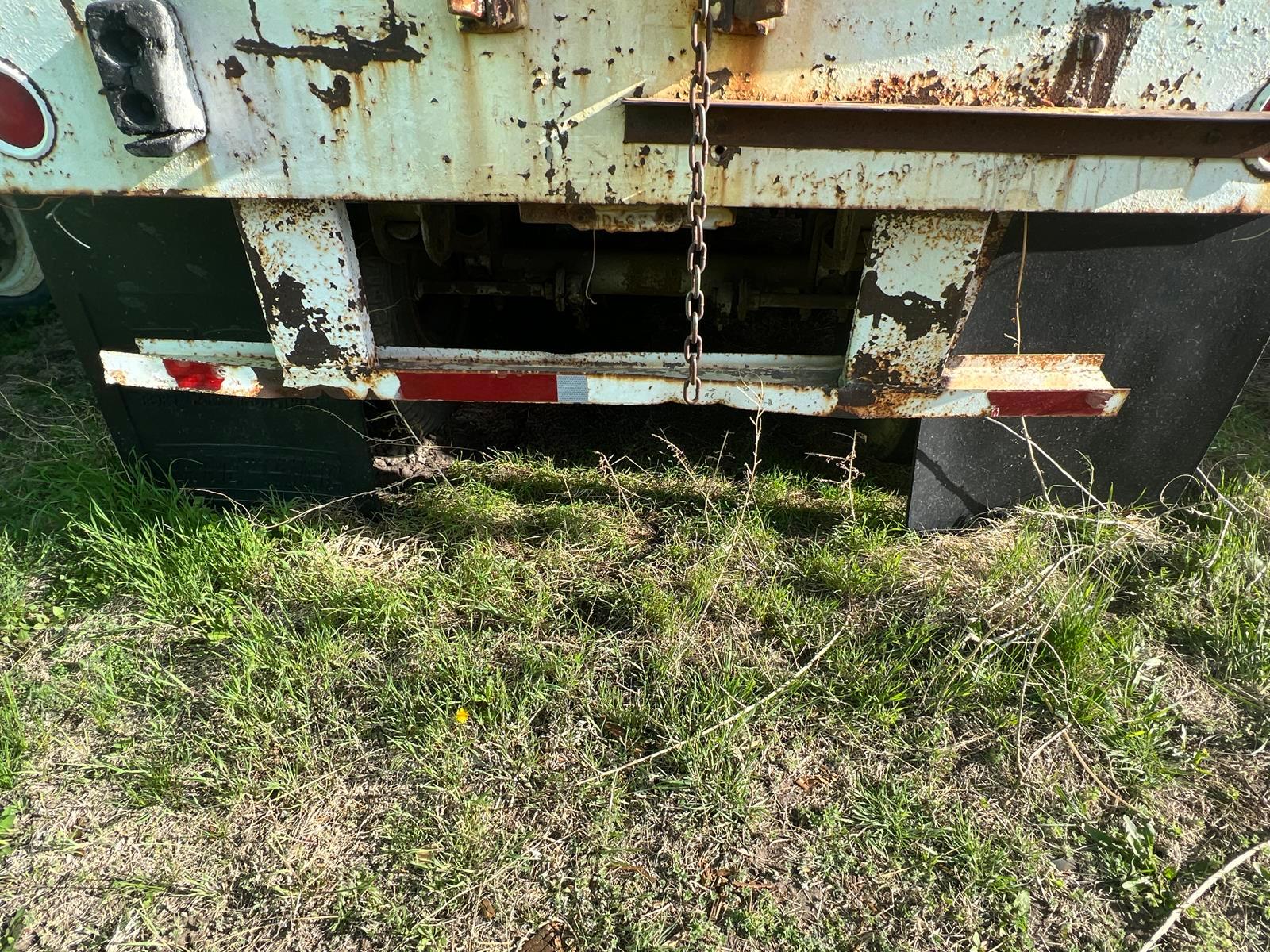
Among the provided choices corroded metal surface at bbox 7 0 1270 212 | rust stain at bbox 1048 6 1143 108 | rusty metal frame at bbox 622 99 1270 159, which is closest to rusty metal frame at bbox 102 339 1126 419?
corroded metal surface at bbox 7 0 1270 212

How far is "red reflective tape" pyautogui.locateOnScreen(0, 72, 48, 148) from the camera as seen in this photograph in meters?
1.61

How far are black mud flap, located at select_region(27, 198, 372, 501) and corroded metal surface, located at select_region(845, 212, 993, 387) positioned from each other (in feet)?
4.57

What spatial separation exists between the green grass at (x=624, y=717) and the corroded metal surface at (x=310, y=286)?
616 mm

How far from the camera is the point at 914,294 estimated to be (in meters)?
1.90

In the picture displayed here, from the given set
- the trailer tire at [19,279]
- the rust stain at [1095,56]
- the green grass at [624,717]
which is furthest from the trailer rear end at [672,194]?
the trailer tire at [19,279]

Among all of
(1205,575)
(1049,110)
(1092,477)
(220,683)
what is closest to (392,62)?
(1049,110)

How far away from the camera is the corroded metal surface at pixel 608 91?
5.03 feet

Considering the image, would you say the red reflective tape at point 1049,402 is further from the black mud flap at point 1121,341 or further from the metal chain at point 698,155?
the metal chain at point 698,155

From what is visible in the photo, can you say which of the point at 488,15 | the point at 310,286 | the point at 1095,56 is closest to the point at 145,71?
the point at 310,286

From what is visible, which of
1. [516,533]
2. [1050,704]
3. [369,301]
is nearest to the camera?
[1050,704]

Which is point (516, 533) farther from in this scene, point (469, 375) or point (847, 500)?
point (847, 500)

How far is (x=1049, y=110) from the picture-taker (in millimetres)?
1579

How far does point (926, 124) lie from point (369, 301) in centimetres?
147

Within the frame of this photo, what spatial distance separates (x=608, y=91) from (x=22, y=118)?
3.70ft
